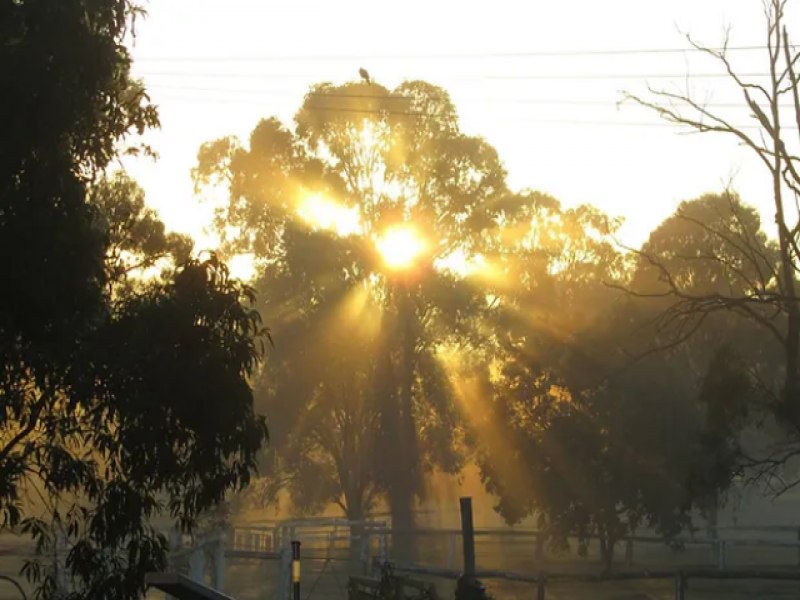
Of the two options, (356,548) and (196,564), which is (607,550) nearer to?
(356,548)

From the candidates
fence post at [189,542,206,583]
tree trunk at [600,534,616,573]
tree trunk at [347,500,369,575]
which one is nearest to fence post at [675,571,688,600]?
fence post at [189,542,206,583]

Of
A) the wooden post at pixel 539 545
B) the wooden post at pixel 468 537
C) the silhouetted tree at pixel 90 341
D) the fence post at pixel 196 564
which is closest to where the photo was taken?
the silhouetted tree at pixel 90 341

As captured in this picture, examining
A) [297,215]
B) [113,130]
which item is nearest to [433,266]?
[297,215]

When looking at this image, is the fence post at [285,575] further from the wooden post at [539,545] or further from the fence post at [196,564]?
the wooden post at [539,545]

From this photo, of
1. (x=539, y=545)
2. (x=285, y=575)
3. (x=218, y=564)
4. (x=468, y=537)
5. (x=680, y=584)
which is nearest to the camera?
(x=468, y=537)

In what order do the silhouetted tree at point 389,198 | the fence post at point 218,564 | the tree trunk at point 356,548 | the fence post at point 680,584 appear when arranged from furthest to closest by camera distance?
1. the silhouetted tree at point 389,198
2. the tree trunk at point 356,548
3. the fence post at point 218,564
4. the fence post at point 680,584

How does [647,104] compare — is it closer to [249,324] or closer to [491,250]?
[249,324]

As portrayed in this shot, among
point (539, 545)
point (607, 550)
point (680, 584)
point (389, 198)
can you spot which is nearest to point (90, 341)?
point (680, 584)

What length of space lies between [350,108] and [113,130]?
118 feet

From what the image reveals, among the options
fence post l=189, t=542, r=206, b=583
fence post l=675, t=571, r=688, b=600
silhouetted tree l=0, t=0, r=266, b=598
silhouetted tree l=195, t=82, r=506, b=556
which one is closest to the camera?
silhouetted tree l=0, t=0, r=266, b=598

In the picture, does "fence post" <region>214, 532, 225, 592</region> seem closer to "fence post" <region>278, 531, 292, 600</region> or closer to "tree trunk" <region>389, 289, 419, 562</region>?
"fence post" <region>278, 531, 292, 600</region>

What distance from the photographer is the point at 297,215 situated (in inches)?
1873

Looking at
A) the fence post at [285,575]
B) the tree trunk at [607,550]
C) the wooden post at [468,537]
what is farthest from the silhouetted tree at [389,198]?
the wooden post at [468,537]

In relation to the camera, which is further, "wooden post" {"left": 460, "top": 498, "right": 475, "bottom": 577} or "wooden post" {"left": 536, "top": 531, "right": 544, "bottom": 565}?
"wooden post" {"left": 536, "top": 531, "right": 544, "bottom": 565}
